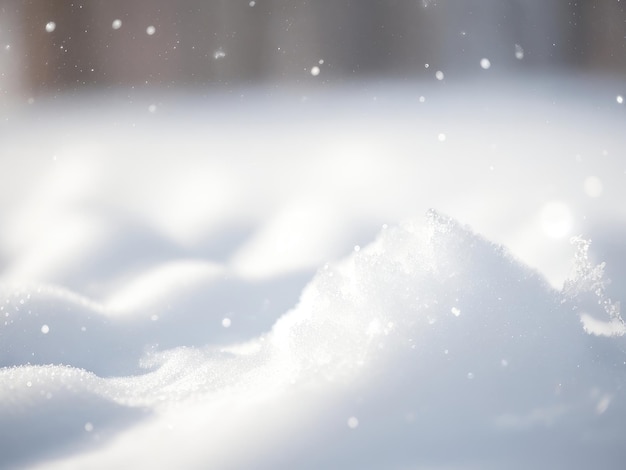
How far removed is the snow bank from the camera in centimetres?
48

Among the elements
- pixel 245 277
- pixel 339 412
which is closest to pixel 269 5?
pixel 245 277

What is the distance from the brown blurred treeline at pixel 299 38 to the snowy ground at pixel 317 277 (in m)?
0.03

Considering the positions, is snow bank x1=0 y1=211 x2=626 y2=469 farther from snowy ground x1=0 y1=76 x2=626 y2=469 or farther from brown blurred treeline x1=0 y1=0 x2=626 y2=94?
brown blurred treeline x1=0 y1=0 x2=626 y2=94

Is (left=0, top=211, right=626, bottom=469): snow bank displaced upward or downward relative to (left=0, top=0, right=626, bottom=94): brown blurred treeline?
downward

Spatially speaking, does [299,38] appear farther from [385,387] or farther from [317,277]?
[385,387]

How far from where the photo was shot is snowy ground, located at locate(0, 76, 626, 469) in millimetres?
492

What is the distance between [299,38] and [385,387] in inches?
14.4

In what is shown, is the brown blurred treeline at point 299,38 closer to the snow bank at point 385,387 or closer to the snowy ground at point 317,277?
the snowy ground at point 317,277

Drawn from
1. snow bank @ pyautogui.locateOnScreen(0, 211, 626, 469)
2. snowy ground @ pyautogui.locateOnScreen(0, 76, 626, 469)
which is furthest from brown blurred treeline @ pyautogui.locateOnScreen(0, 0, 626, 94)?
snow bank @ pyautogui.locateOnScreen(0, 211, 626, 469)

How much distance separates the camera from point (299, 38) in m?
0.58

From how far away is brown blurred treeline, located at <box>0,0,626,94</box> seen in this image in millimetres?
576

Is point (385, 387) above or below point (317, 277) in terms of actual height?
below

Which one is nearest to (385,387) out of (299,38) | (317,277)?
(317,277)

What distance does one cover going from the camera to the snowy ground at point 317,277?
492 mm
